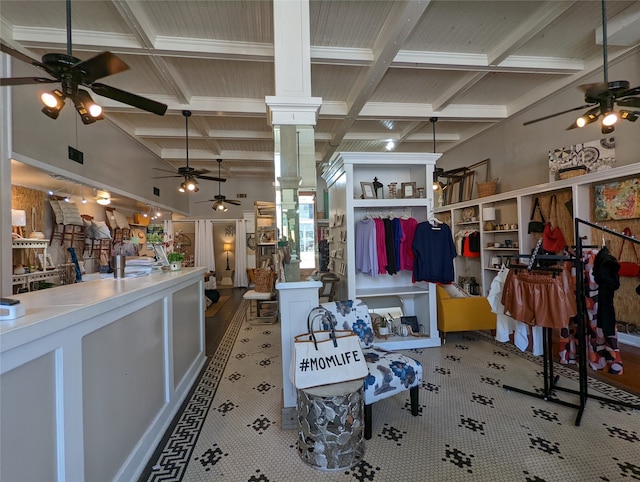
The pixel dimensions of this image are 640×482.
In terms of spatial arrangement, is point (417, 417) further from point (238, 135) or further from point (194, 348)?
point (238, 135)

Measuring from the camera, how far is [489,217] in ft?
16.5

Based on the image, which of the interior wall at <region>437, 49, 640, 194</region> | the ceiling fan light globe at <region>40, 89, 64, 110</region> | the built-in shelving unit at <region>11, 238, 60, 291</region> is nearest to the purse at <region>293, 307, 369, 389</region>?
the ceiling fan light globe at <region>40, 89, 64, 110</region>

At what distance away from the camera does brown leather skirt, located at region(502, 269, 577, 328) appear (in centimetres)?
200

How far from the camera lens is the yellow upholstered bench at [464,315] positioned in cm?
344

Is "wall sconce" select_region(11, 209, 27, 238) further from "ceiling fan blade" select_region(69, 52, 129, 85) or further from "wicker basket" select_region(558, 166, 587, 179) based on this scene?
"wicker basket" select_region(558, 166, 587, 179)

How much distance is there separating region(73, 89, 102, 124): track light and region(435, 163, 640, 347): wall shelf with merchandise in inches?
168

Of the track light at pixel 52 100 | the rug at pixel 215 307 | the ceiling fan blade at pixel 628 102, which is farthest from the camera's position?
the rug at pixel 215 307

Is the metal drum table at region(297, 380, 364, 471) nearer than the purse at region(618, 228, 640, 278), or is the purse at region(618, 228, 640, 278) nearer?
the metal drum table at region(297, 380, 364, 471)

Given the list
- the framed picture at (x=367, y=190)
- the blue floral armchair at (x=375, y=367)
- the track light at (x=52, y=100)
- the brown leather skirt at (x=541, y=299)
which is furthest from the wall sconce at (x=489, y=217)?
the track light at (x=52, y=100)

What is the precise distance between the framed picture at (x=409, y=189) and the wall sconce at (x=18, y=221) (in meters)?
4.65

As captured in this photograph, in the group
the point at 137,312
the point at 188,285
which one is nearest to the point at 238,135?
the point at 188,285

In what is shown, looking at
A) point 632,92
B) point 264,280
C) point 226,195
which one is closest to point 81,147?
point 264,280

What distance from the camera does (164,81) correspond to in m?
3.88

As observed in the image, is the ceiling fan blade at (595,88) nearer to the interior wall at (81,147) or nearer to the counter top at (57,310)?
the counter top at (57,310)
